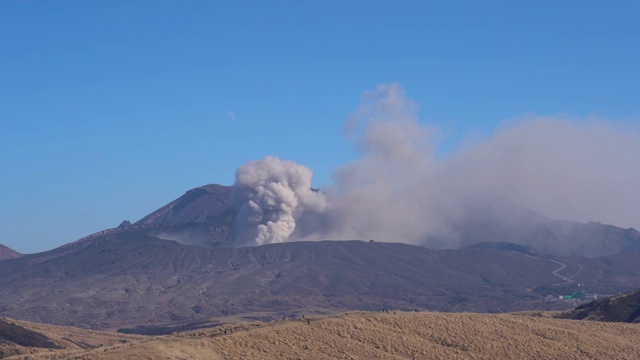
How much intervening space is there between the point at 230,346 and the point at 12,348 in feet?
65.0

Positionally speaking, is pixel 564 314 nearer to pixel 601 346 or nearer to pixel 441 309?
pixel 601 346

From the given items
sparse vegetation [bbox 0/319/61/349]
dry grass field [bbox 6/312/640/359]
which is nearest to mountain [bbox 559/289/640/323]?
dry grass field [bbox 6/312/640/359]

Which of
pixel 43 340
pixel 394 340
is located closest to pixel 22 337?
pixel 43 340

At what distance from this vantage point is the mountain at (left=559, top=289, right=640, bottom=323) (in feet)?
332

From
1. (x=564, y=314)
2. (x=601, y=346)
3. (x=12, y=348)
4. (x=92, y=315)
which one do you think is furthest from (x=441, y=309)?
(x=12, y=348)

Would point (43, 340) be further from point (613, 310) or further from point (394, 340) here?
point (613, 310)

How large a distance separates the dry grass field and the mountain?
60.1ft

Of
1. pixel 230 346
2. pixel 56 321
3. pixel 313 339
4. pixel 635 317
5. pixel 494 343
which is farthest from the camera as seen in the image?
pixel 56 321

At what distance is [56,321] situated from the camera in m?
188

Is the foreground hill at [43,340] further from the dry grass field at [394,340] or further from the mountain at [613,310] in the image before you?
the mountain at [613,310]

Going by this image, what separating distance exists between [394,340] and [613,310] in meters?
45.2

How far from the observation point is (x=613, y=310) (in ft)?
343

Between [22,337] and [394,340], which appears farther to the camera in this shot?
[22,337]

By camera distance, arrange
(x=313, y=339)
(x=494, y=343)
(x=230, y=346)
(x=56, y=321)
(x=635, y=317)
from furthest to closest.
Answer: (x=56, y=321), (x=635, y=317), (x=494, y=343), (x=313, y=339), (x=230, y=346)
